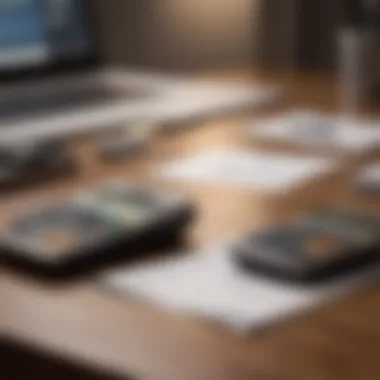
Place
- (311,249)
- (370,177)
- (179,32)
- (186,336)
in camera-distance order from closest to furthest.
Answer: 1. (186,336)
2. (311,249)
3. (370,177)
4. (179,32)

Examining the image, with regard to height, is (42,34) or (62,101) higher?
(42,34)

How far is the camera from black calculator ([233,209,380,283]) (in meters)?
0.94

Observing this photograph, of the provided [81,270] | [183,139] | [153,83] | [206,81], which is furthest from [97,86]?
[81,270]

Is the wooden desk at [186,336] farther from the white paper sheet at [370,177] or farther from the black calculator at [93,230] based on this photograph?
the white paper sheet at [370,177]

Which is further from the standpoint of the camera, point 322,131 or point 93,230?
point 322,131

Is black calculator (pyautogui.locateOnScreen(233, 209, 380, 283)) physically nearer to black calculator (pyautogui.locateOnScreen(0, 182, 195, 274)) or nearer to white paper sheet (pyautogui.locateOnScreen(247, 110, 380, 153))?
black calculator (pyautogui.locateOnScreen(0, 182, 195, 274))

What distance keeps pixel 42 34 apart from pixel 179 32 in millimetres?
559

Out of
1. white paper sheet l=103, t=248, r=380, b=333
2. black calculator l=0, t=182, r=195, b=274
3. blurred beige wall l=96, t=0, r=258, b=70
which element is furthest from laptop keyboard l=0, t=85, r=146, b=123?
white paper sheet l=103, t=248, r=380, b=333

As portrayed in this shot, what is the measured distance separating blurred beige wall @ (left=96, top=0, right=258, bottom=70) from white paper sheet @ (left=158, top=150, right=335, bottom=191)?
0.69 metres

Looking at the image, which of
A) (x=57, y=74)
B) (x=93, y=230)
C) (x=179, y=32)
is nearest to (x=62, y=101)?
(x=57, y=74)

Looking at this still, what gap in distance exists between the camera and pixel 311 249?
3.18ft

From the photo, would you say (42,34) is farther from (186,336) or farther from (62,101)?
(186,336)

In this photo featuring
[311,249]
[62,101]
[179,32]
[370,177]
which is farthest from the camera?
[179,32]

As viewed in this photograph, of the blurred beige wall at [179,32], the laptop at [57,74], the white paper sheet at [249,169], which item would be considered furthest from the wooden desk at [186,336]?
the blurred beige wall at [179,32]
